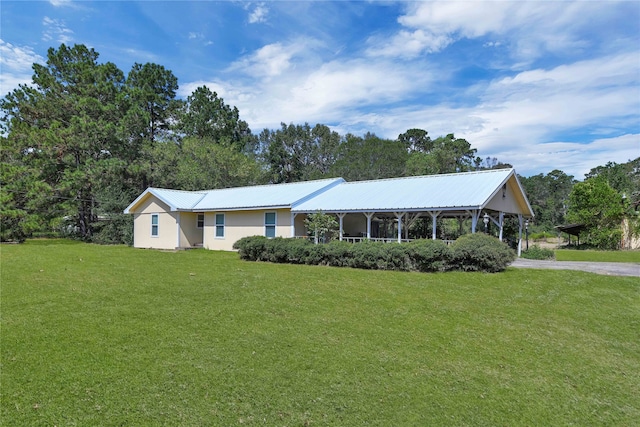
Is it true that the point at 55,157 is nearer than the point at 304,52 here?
No

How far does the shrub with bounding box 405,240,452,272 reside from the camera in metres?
11.7

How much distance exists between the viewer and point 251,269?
41.1 ft

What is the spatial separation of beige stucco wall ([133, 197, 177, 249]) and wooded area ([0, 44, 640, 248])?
2092 mm

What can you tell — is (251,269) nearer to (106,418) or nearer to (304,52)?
(106,418)

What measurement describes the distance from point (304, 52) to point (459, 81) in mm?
9454

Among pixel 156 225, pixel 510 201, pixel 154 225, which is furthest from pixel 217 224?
pixel 510 201

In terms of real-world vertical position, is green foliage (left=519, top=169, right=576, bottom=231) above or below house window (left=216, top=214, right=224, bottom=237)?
above

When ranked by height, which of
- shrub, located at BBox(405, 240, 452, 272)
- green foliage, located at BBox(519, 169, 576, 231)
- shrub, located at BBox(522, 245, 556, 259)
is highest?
green foliage, located at BBox(519, 169, 576, 231)

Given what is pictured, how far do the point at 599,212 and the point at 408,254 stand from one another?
946 inches

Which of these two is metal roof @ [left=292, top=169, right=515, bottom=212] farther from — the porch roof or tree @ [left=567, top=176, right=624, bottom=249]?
tree @ [left=567, top=176, right=624, bottom=249]

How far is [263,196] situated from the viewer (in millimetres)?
21781

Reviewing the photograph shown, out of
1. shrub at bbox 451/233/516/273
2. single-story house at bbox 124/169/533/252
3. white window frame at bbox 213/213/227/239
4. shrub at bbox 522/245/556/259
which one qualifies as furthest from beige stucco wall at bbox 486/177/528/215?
Answer: white window frame at bbox 213/213/227/239

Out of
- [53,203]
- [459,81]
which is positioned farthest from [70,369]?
[53,203]

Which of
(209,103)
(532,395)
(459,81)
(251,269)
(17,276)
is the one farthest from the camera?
(209,103)
